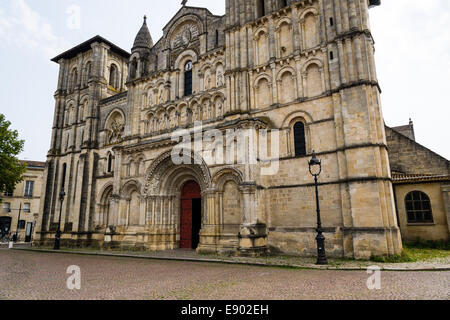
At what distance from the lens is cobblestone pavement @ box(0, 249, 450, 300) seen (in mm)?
6945

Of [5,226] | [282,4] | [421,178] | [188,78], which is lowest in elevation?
[5,226]

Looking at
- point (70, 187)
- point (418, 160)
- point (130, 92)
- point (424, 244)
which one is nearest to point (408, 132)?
point (418, 160)

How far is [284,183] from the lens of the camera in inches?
628

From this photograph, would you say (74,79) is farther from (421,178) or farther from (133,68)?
(421,178)

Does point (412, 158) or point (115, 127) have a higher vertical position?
point (115, 127)

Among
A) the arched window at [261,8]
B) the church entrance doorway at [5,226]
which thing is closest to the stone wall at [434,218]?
the arched window at [261,8]

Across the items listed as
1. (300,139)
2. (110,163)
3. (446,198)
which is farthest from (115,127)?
(446,198)

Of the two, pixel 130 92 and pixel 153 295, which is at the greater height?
pixel 130 92

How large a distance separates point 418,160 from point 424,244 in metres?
6.49

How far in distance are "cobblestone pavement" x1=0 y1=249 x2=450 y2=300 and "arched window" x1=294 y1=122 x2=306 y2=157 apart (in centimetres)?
719

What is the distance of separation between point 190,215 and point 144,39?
15.4m

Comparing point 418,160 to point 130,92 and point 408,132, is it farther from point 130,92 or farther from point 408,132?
point 130,92

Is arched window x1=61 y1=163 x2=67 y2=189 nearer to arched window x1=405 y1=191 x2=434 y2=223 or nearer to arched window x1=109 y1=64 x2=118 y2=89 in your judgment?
arched window x1=109 y1=64 x2=118 y2=89

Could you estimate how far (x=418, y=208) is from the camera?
59.0ft
